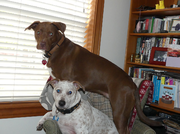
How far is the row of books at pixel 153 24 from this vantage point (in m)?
3.13

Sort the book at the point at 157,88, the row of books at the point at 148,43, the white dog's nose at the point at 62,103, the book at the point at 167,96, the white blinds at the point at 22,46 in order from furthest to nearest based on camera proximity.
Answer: the row of books at the point at 148,43
the book at the point at 157,88
the book at the point at 167,96
the white blinds at the point at 22,46
the white dog's nose at the point at 62,103

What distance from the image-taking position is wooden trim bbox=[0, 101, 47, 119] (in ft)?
7.97

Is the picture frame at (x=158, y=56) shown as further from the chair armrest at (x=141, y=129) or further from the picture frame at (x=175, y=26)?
the chair armrest at (x=141, y=129)

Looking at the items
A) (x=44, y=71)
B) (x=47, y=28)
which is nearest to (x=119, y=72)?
(x=47, y=28)

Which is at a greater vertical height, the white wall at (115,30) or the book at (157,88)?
the white wall at (115,30)

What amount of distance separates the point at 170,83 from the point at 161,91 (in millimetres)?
188

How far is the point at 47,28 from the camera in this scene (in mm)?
2014

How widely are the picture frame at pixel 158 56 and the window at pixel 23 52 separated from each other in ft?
4.47

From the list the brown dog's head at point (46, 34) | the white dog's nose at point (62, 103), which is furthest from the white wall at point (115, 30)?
the white dog's nose at point (62, 103)

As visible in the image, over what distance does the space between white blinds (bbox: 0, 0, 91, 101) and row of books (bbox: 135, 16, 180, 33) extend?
128 centimetres

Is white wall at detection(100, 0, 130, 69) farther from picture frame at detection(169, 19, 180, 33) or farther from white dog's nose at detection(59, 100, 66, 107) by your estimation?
white dog's nose at detection(59, 100, 66, 107)

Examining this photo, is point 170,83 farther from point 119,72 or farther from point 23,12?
point 23,12

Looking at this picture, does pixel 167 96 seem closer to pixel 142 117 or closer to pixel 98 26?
pixel 142 117

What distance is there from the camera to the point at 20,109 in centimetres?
254
